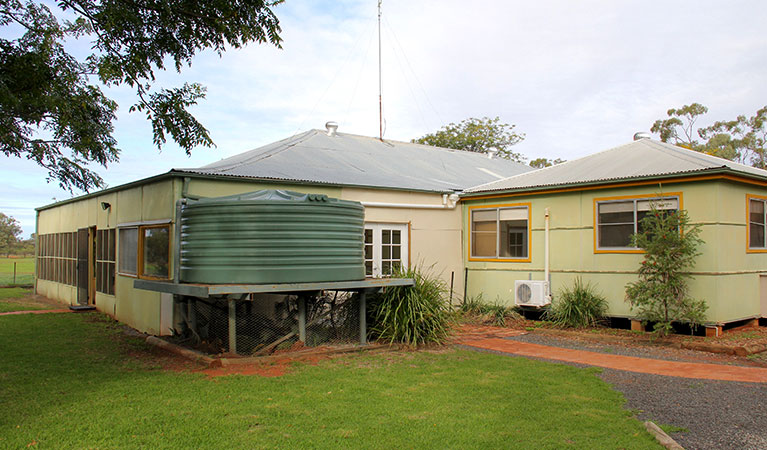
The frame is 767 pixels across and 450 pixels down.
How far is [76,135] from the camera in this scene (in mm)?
10211

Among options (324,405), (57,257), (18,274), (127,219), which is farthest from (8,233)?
(324,405)

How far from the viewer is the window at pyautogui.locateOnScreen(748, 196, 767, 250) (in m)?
10.8

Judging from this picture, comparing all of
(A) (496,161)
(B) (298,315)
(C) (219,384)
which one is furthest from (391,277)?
(A) (496,161)

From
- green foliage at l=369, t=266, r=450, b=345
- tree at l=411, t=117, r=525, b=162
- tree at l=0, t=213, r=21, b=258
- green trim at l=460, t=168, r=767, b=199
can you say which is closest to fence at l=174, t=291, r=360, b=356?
green foliage at l=369, t=266, r=450, b=345

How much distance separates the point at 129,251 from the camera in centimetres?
1202

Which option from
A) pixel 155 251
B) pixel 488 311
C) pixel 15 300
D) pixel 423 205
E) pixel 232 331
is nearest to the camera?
pixel 232 331

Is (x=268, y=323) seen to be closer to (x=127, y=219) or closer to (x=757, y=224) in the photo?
(x=127, y=219)

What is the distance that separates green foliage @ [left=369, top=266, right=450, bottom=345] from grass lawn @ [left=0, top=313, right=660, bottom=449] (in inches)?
24.9

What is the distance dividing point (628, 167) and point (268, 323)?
7623mm

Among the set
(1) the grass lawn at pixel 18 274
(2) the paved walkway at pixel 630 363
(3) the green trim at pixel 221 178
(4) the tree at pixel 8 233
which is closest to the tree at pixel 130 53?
(3) the green trim at pixel 221 178

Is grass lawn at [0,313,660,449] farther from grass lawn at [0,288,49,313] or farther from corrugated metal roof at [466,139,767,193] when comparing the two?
grass lawn at [0,288,49,313]

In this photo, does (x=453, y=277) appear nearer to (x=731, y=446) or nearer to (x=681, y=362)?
(x=681, y=362)

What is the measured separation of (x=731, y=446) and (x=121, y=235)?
11.6 m

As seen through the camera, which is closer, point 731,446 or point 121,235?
point 731,446
